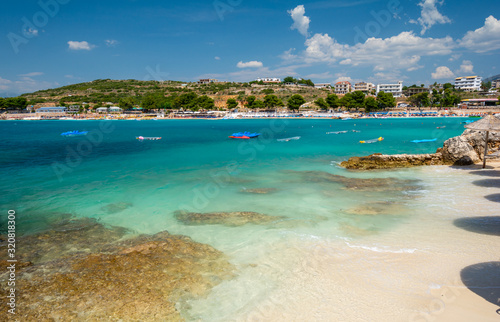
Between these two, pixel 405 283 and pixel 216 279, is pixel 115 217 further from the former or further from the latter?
pixel 405 283

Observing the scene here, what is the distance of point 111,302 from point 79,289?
0.99 meters

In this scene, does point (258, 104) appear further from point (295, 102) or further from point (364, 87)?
point (364, 87)

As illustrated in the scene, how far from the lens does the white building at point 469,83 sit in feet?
546

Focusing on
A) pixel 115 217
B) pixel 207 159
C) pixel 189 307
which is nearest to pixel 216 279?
pixel 189 307

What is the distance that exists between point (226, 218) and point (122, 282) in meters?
4.91

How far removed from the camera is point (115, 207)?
514 inches

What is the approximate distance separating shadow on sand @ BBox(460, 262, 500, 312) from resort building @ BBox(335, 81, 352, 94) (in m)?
170

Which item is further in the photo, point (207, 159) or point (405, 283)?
point (207, 159)

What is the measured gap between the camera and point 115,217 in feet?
38.4

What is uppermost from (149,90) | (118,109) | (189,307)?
(149,90)

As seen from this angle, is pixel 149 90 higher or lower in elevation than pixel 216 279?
higher

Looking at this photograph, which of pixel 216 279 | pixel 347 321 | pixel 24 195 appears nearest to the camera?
pixel 347 321

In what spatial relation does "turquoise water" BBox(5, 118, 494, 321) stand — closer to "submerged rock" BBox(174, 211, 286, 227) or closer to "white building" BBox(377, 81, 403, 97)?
"submerged rock" BBox(174, 211, 286, 227)

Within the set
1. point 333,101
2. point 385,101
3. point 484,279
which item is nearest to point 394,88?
point 385,101
